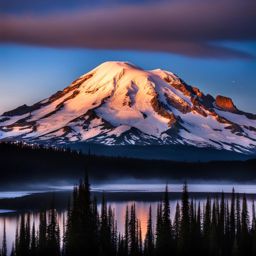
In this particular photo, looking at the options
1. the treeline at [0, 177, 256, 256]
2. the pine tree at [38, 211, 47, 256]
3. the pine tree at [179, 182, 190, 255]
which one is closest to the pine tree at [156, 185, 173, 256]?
the treeline at [0, 177, 256, 256]

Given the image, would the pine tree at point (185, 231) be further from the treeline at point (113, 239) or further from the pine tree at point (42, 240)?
the pine tree at point (42, 240)

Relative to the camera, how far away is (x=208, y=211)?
Result: 74.1m

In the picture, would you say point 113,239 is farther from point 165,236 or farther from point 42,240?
point 42,240

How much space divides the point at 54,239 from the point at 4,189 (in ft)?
376

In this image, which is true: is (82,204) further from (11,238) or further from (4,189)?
(4,189)

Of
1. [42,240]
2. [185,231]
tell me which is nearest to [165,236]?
[185,231]

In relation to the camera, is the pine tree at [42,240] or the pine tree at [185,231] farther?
the pine tree at [185,231]

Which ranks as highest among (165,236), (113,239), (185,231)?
(185,231)

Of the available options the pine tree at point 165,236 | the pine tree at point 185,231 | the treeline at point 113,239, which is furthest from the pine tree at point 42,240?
the pine tree at point 185,231

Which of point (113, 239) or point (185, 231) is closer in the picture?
point (185, 231)

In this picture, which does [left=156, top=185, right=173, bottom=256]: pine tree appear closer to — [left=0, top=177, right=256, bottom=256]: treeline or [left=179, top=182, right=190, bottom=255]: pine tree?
[left=0, top=177, right=256, bottom=256]: treeline

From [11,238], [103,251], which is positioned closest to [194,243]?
[103,251]

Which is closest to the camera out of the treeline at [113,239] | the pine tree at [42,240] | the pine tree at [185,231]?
the treeline at [113,239]

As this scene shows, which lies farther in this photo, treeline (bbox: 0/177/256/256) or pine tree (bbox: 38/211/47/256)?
pine tree (bbox: 38/211/47/256)
